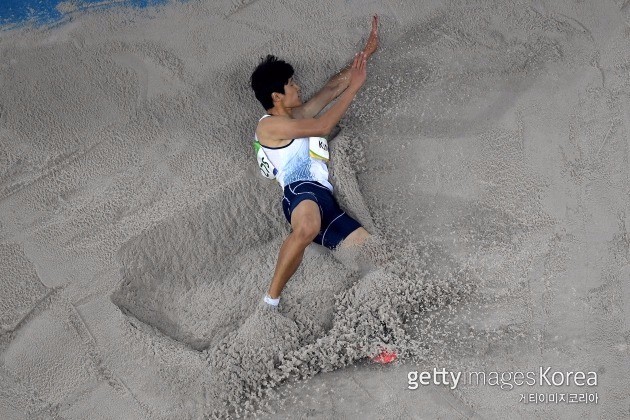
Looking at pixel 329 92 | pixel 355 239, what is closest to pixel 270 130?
pixel 329 92

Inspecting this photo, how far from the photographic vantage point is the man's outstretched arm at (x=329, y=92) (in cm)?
335

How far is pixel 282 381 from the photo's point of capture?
3.01m

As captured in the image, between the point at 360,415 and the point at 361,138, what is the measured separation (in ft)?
4.05

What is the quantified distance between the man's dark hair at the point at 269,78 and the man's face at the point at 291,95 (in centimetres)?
2

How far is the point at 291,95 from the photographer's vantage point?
3223 millimetres

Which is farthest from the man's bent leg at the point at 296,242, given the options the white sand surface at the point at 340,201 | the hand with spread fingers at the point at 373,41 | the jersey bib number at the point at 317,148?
the hand with spread fingers at the point at 373,41

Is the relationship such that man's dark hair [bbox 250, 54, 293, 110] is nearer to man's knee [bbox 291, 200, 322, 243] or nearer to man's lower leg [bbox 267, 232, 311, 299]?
man's knee [bbox 291, 200, 322, 243]

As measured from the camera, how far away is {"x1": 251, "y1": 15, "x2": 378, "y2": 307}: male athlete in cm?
308

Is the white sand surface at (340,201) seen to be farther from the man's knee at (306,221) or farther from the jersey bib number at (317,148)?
the man's knee at (306,221)

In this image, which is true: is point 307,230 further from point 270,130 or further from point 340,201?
point 270,130

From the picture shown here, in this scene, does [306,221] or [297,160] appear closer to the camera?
[306,221]

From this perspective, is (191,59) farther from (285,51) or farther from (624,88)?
(624,88)

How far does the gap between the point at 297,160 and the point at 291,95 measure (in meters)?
0.28

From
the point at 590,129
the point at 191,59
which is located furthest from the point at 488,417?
the point at 191,59
